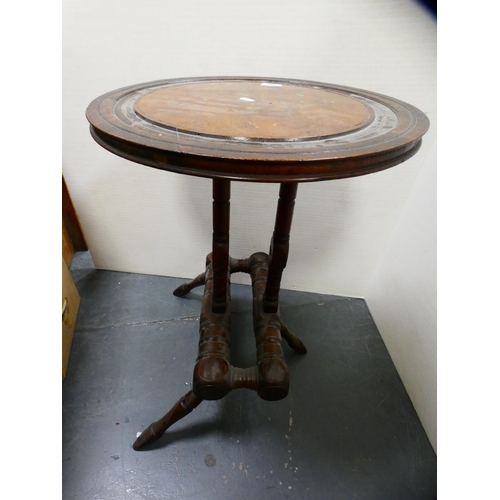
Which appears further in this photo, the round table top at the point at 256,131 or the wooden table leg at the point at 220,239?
the wooden table leg at the point at 220,239

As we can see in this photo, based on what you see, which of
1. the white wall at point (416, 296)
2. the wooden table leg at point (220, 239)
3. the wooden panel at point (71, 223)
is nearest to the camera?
the wooden table leg at point (220, 239)

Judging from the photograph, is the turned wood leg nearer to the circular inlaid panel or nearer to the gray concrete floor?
the gray concrete floor

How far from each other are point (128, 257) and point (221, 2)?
1.00 metres

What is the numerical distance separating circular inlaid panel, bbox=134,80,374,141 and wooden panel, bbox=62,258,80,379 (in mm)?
785

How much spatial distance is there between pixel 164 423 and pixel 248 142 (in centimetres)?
78

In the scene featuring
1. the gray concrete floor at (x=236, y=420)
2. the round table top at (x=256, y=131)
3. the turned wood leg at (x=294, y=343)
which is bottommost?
the gray concrete floor at (x=236, y=420)

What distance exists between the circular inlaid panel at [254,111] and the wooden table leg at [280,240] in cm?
17

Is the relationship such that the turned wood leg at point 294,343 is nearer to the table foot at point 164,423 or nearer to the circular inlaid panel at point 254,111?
the table foot at point 164,423

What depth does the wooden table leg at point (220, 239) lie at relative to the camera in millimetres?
652

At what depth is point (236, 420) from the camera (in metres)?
0.96

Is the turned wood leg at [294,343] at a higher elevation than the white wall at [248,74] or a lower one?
lower

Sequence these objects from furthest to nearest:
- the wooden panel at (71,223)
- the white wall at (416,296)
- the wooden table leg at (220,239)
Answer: the wooden panel at (71,223) < the white wall at (416,296) < the wooden table leg at (220,239)

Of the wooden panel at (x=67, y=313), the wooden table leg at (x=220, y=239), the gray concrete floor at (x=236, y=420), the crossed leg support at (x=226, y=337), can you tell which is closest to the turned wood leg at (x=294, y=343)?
the gray concrete floor at (x=236, y=420)

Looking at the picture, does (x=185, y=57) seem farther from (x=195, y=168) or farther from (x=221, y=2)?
(x=195, y=168)
